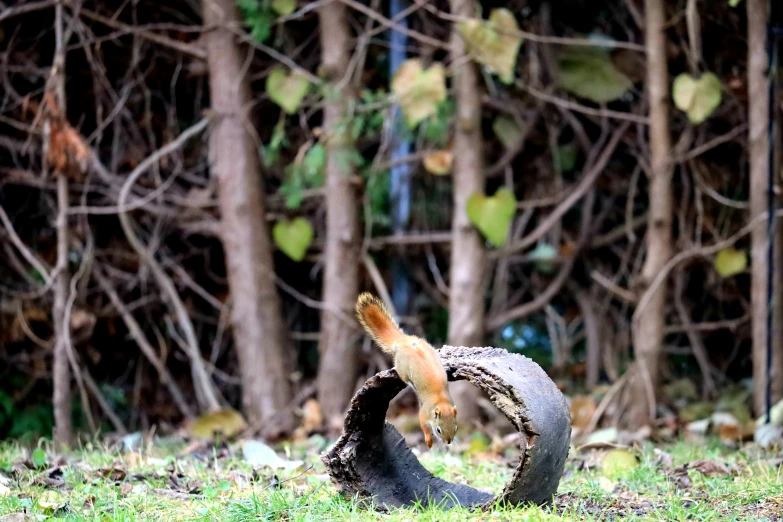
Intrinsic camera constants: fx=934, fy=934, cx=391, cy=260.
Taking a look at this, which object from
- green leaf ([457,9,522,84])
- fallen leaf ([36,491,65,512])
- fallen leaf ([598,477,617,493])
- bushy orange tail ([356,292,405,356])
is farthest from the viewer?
green leaf ([457,9,522,84])

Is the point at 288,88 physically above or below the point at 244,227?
above

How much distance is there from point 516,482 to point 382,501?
1.73 ft

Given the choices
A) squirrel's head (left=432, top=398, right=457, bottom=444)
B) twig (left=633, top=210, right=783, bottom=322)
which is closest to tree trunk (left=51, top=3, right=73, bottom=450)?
twig (left=633, top=210, right=783, bottom=322)

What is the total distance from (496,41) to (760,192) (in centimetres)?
185

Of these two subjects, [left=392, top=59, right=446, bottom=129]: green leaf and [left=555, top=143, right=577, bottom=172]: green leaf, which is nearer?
[left=392, top=59, right=446, bottom=129]: green leaf

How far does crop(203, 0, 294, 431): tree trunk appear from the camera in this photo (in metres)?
6.38

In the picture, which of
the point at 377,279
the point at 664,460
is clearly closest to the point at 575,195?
the point at 377,279

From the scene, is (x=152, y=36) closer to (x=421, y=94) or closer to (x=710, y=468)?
(x=421, y=94)

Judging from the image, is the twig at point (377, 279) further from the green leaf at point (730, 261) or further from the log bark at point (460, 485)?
the log bark at point (460, 485)

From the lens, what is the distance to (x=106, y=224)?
22.8 ft

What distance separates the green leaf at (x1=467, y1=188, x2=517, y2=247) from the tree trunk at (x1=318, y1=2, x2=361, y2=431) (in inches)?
34.1

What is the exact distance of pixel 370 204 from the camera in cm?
648

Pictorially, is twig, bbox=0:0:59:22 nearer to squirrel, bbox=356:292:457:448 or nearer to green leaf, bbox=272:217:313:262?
green leaf, bbox=272:217:313:262

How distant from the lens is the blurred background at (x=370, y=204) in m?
5.95
